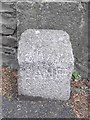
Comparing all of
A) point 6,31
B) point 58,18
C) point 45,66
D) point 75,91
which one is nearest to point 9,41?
point 6,31

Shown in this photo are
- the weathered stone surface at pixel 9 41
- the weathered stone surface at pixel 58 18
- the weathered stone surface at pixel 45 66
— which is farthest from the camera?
the weathered stone surface at pixel 9 41

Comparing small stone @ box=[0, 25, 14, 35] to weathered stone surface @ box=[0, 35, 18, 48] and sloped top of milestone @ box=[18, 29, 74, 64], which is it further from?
sloped top of milestone @ box=[18, 29, 74, 64]

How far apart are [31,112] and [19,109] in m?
0.12

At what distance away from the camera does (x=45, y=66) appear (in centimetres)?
319

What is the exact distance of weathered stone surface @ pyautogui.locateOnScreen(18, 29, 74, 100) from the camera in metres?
3.18

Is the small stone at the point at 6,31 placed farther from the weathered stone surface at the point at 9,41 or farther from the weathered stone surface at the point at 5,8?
the weathered stone surface at the point at 5,8

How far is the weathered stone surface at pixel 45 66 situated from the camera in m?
3.18

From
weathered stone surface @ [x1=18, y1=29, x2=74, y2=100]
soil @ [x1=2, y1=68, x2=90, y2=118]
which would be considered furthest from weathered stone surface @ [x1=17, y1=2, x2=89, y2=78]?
soil @ [x1=2, y1=68, x2=90, y2=118]

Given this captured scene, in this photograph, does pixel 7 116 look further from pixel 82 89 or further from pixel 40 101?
pixel 82 89

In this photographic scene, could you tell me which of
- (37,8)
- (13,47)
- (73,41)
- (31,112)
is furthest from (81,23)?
(31,112)

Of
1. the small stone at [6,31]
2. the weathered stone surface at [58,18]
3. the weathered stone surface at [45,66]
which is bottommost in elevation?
the weathered stone surface at [45,66]

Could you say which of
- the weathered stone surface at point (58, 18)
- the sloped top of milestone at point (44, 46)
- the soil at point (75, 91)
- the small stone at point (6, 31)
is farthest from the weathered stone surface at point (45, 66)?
the small stone at point (6, 31)

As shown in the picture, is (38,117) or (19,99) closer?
(38,117)

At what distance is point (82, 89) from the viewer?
364 centimetres
